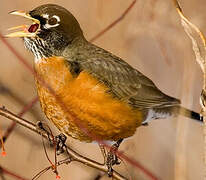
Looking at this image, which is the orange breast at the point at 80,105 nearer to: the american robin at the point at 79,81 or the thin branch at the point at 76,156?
the american robin at the point at 79,81

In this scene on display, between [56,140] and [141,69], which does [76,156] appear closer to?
[56,140]

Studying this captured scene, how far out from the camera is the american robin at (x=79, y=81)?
3.63 meters

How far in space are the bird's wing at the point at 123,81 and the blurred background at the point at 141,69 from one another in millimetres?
244

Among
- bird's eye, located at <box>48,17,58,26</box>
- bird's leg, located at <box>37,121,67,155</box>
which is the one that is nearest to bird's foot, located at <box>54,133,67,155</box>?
bird's leg, located at <box>37,121,67,155</box>

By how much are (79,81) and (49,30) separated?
0.40 metres

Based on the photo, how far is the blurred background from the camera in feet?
15.5

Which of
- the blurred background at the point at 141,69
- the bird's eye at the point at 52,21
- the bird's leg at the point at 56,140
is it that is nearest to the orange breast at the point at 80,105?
the bird's leg at the point at 56,140

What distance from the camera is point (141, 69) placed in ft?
19.7

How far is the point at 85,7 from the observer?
6.30 meters

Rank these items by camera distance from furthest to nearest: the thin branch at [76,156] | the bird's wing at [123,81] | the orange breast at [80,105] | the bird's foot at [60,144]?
the bird's wing at [123,81]
the orange breast at [80,105]
the bird's foot at [60,144]
the thin branch at [76,156]

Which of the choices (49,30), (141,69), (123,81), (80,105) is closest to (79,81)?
(80,105)

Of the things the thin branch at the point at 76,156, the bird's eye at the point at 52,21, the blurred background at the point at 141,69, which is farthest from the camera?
the blurred background at the point at 141,69

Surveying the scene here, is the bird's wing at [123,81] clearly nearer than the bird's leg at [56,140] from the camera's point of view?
No

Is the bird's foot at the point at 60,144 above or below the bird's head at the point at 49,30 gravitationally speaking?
below
